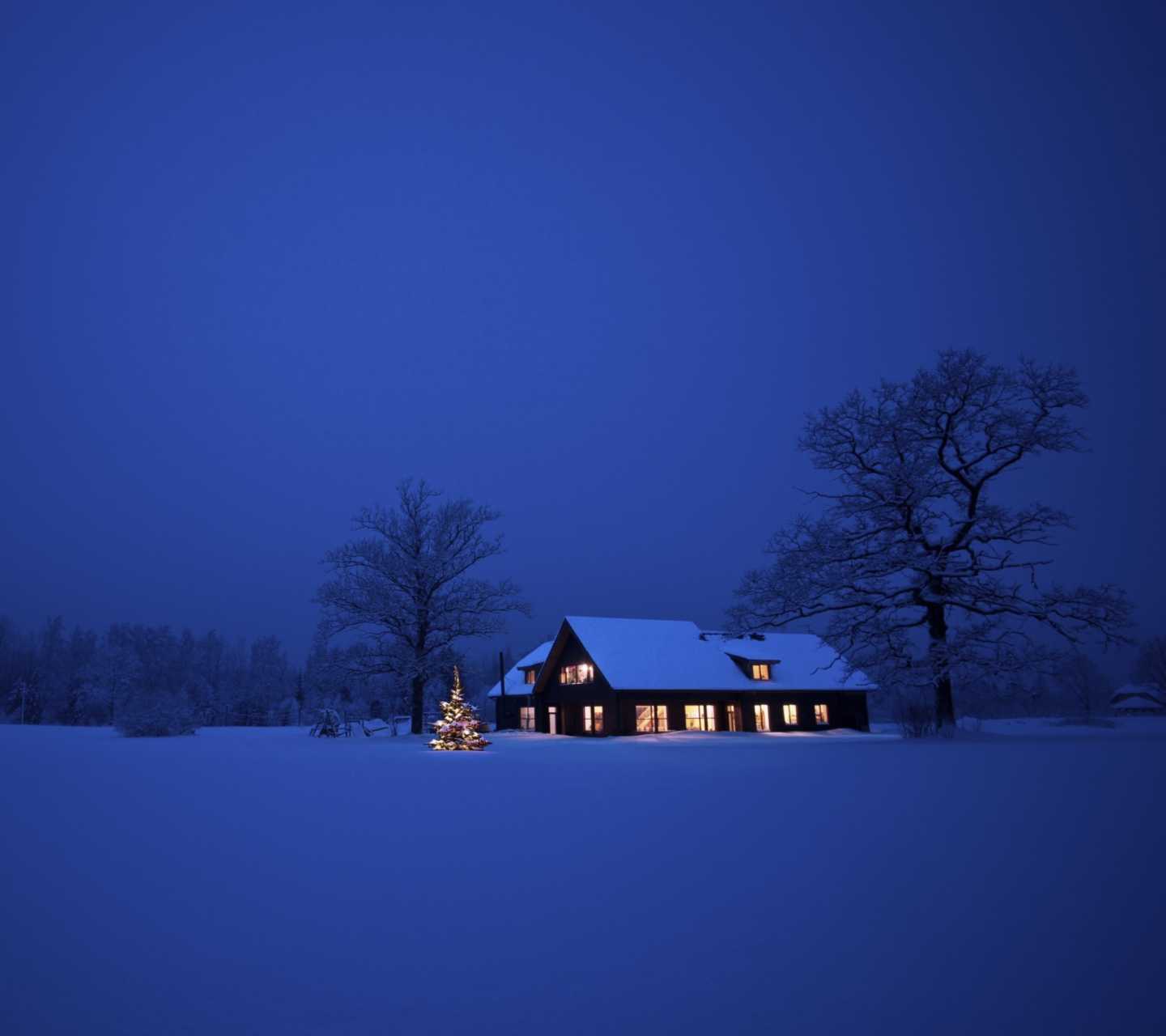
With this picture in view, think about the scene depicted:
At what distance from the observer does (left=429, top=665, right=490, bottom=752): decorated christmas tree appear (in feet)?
80.6

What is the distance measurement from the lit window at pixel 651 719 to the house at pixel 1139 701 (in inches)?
1388

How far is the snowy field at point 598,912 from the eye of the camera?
373 cm

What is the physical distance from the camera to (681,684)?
36.3m

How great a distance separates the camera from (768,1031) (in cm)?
346

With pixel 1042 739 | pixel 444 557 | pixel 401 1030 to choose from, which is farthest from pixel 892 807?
pixel 444 557

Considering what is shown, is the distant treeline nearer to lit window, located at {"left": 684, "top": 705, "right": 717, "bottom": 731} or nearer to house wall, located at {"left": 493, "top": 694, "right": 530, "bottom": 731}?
house wall, located at {"left": 493, "top": 694, "right": 530, "bottom": 731}

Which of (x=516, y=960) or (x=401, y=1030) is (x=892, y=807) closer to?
(x=516, y=960)

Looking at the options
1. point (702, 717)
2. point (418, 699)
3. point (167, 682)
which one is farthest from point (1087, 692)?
point (167, 682)

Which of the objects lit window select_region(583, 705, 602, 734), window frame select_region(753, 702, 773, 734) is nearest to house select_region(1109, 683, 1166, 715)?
window frame select_region(753, 702, 773, 734)

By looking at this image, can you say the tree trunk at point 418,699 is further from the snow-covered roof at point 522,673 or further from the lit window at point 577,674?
the snow-covered roof at point 522,673

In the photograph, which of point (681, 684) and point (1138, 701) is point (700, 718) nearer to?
point (681, 684)

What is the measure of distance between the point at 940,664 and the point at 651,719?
18278 millimetres

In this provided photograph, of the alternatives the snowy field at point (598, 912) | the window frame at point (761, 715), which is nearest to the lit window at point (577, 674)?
the window frame at point (761, 715)

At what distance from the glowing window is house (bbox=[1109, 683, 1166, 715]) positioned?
2897 cm
